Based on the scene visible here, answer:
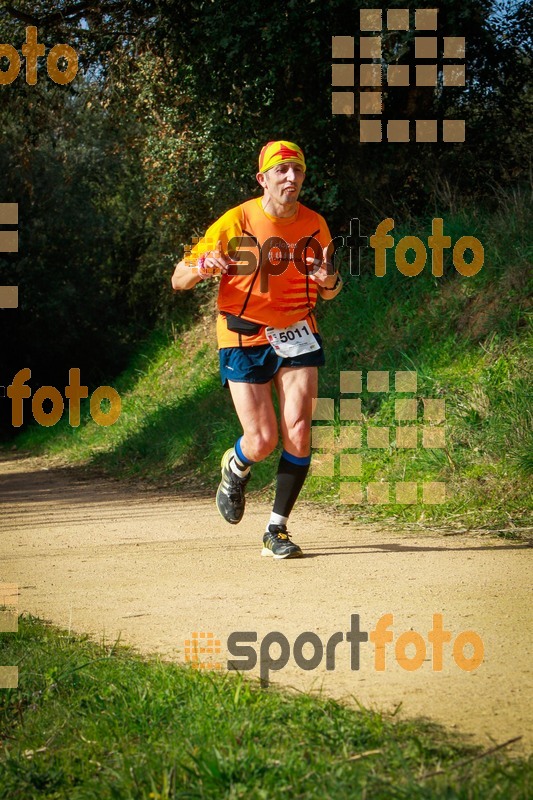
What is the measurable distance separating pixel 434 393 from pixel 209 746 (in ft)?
21.3

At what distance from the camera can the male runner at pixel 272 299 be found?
6309 millimetres

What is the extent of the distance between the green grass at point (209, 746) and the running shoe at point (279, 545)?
250 cm

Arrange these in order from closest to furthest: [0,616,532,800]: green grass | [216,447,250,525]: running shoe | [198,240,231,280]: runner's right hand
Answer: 1. [0,616,532,800]: green grass
2. [198,240,231,280]: runner's right hand
3. [216,447,250,525]: running shoe

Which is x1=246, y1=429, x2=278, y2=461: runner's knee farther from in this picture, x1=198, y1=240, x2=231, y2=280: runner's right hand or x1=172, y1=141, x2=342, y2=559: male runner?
x1=198, y1=240, x2=231, y2=280: runner's right hand

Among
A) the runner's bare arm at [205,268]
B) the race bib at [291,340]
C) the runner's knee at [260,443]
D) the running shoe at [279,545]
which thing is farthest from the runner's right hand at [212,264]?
the running shoe at [279,545]

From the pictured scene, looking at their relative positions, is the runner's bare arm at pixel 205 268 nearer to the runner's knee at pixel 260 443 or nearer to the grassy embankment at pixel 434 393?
the runner's knee at pixel 260 443

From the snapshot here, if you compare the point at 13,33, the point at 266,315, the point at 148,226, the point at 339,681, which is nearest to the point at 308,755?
the point at 339,681

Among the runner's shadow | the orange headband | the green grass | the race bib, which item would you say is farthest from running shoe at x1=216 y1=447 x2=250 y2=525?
the green grass

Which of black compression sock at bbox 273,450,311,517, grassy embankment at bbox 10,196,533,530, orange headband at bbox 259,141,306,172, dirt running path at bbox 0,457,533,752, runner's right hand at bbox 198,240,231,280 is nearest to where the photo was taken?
dirt running path at bbox 0,457,533,752

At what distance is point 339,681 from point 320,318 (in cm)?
950

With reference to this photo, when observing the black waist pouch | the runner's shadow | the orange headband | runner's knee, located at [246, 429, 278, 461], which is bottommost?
the runner's shadow

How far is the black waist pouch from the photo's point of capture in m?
6.36

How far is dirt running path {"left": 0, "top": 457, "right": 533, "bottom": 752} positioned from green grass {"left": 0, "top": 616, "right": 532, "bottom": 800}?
0.82 ft

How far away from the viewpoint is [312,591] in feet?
17.2
